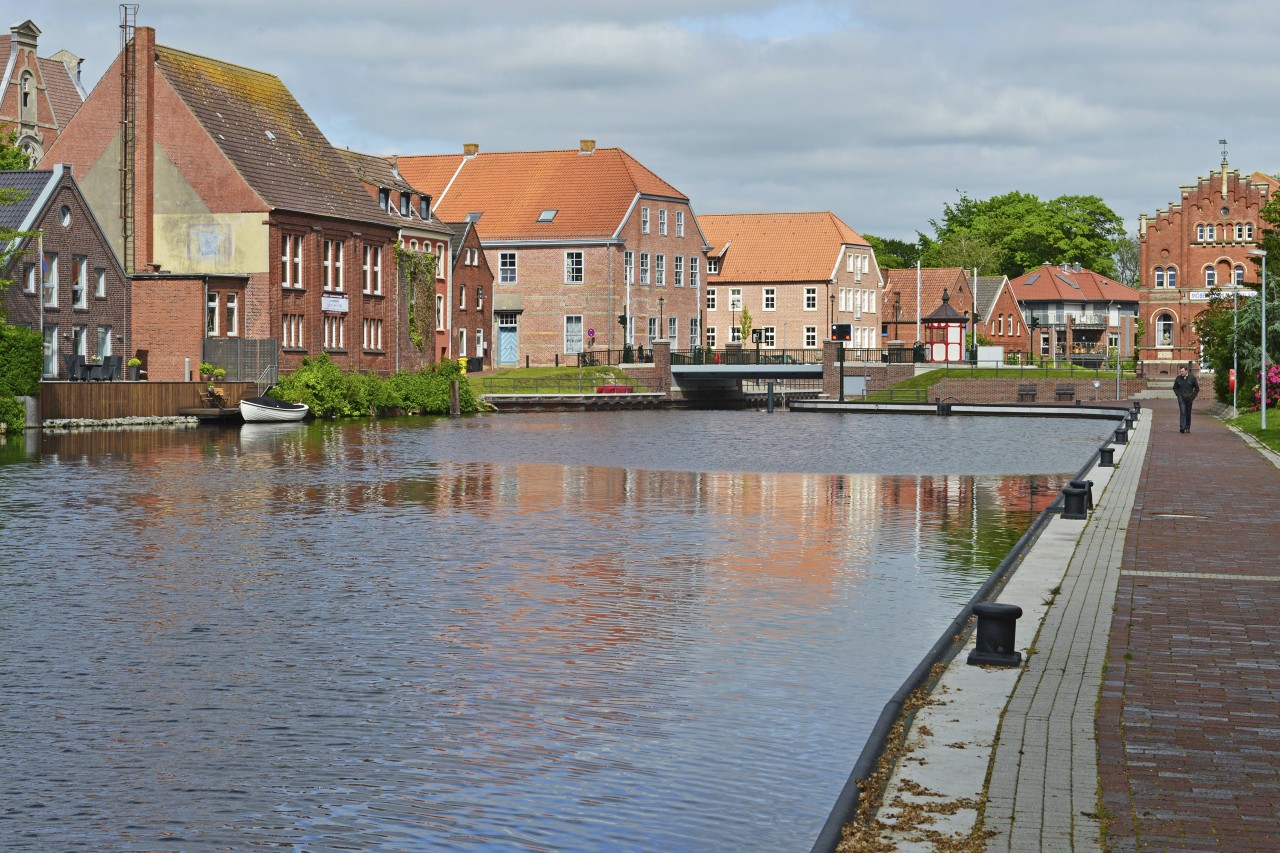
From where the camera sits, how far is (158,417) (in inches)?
2173

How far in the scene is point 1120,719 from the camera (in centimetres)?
892

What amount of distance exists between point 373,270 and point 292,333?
332 inches

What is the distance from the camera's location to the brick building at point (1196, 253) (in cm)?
11075

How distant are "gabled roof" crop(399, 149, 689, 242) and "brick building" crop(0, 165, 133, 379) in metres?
40.2

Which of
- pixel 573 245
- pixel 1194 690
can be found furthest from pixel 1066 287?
pixel 1194 690

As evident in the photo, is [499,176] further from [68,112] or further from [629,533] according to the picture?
[629,533]

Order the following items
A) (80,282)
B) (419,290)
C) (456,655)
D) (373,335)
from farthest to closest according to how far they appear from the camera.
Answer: (419,290) → (373,335) → (80,282) → (456,655)

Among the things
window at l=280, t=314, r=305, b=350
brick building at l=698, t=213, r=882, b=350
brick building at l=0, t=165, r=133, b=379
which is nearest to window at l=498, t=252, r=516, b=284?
brick building at l=698, t=213, r=882, b=350

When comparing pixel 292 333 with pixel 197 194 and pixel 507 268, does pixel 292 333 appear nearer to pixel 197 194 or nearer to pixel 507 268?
pixel 197 194

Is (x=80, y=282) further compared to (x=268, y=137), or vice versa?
(x=268, y=137)

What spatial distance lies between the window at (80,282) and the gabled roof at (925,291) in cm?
7804

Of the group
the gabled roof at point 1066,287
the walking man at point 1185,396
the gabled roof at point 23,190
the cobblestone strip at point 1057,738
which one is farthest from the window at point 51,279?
the gabled roof at point 1066,287

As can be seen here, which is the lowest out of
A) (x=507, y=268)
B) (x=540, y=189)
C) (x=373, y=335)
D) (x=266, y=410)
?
(x=266, y=410)

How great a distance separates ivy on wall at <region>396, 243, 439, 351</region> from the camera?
78.6 meters
